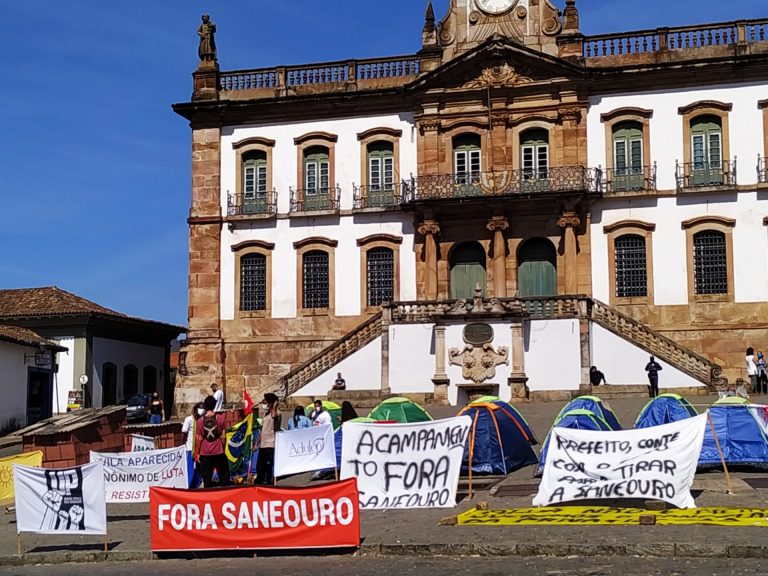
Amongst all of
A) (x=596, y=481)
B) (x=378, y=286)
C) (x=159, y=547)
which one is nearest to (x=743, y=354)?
(x=378, y=286)

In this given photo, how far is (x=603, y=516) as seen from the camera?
14.6m

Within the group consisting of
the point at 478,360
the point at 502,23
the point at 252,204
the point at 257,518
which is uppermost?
the point at 502,23

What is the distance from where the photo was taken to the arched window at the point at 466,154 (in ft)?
125

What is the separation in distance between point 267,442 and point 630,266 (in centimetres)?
1995

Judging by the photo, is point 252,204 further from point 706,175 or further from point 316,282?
point 706,175

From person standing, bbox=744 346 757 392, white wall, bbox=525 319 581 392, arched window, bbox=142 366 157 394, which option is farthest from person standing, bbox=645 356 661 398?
arched window, bbox=142 366 157 394

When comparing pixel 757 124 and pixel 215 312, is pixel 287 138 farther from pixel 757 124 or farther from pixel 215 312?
pixel 757 124

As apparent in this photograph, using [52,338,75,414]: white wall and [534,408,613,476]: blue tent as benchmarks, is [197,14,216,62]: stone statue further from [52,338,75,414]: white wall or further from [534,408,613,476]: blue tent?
[534,408,613,476]: blue tent

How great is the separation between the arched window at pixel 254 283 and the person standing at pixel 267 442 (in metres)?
20.0

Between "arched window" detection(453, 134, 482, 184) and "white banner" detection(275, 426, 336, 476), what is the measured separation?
19.6m

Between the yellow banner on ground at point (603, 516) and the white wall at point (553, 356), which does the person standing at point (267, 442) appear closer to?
the yellow banner on ground at point (603, 516)

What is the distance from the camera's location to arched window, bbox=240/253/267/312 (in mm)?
39531

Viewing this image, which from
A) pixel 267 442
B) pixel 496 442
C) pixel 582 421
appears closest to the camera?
pixel 267 442

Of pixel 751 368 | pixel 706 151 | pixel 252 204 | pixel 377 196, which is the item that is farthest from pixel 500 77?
pixel 751 368
